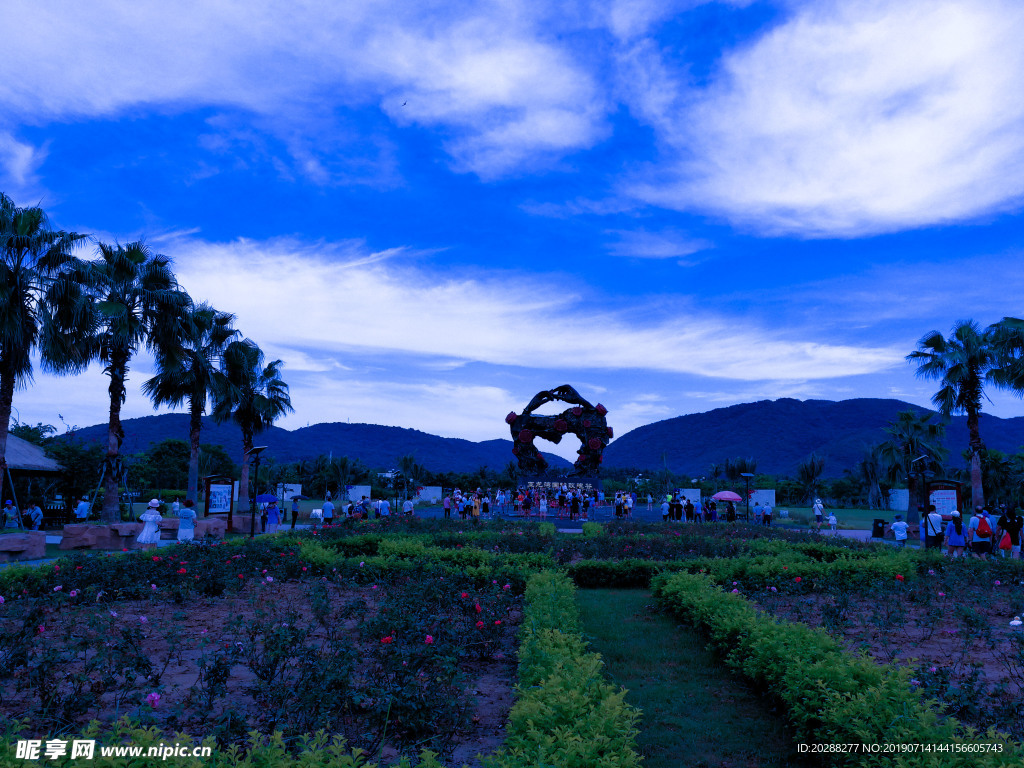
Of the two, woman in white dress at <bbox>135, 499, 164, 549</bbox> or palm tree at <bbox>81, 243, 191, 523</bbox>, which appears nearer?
woman in white dress at <bbox>135, 499, 164, 549</bbox>

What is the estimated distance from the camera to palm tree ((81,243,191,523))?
72.8 feet

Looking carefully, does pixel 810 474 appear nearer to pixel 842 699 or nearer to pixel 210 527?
pixel 210 527

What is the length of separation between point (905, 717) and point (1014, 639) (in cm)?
453

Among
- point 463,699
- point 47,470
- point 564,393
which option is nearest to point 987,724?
point 463,699

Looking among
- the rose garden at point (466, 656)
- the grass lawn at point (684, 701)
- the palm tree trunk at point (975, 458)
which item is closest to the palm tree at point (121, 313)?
the rose garden at point (466, 656)

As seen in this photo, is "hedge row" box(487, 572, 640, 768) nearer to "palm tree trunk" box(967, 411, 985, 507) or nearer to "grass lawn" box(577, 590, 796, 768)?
"grass lawn" box(577, 590, 796, 768)

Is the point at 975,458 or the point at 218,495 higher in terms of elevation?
the point at 975,458

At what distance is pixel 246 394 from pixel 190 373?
8158 millimetres

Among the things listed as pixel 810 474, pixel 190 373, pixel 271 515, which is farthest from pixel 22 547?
pixel 810 474

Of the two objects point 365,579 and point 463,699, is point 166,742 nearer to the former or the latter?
point 463,699

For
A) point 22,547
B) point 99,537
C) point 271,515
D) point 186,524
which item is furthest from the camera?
point 271,515

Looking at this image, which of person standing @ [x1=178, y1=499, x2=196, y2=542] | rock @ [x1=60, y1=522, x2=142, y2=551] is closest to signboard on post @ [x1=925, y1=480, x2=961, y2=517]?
person standing @ [x1=178, y1=499, x2=196, y2=542]

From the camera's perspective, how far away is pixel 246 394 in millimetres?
35344

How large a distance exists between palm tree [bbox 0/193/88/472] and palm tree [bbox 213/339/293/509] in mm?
8248
